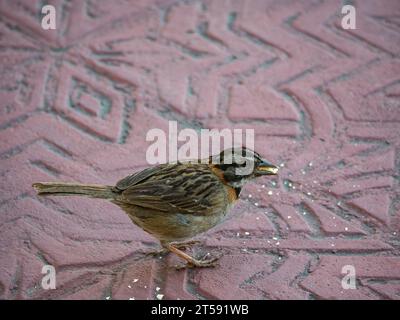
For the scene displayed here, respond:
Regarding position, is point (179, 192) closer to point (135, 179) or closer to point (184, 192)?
point (184, 192)

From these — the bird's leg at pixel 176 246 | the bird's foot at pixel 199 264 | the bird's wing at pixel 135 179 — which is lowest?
the bird's foot at pixel 199 264

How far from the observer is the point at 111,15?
7.15 meters

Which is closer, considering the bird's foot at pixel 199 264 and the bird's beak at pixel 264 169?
the bird's beak at pixel 264 169

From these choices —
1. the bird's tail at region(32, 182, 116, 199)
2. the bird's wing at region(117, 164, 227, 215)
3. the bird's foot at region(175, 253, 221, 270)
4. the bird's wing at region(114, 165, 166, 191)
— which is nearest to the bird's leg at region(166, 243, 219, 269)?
the bird's foot at region(175, 253, 221, 270)

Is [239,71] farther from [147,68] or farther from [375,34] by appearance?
[375,34]

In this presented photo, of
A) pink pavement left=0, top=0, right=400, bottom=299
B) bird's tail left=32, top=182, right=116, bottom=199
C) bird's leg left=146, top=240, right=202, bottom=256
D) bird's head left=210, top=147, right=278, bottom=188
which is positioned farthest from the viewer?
bird's leg left=146, top=240, right=202, bottom=256

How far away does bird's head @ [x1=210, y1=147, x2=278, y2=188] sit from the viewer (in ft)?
14.7

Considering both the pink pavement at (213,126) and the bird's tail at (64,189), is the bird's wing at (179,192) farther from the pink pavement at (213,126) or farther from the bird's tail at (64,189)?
the pink pavement at (213,126)

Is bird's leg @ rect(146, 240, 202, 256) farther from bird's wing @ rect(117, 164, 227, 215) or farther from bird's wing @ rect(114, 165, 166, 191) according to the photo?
bird's wing @ rect(114, 165, 166, 191)

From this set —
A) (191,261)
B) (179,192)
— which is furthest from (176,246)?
(179,192)

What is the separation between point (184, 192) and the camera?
4.55 meters

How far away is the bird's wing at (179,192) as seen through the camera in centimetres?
452

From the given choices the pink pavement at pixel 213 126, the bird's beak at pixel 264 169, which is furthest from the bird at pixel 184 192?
the pink pavement at pixel 213 126

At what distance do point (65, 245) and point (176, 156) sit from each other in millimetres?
1260
